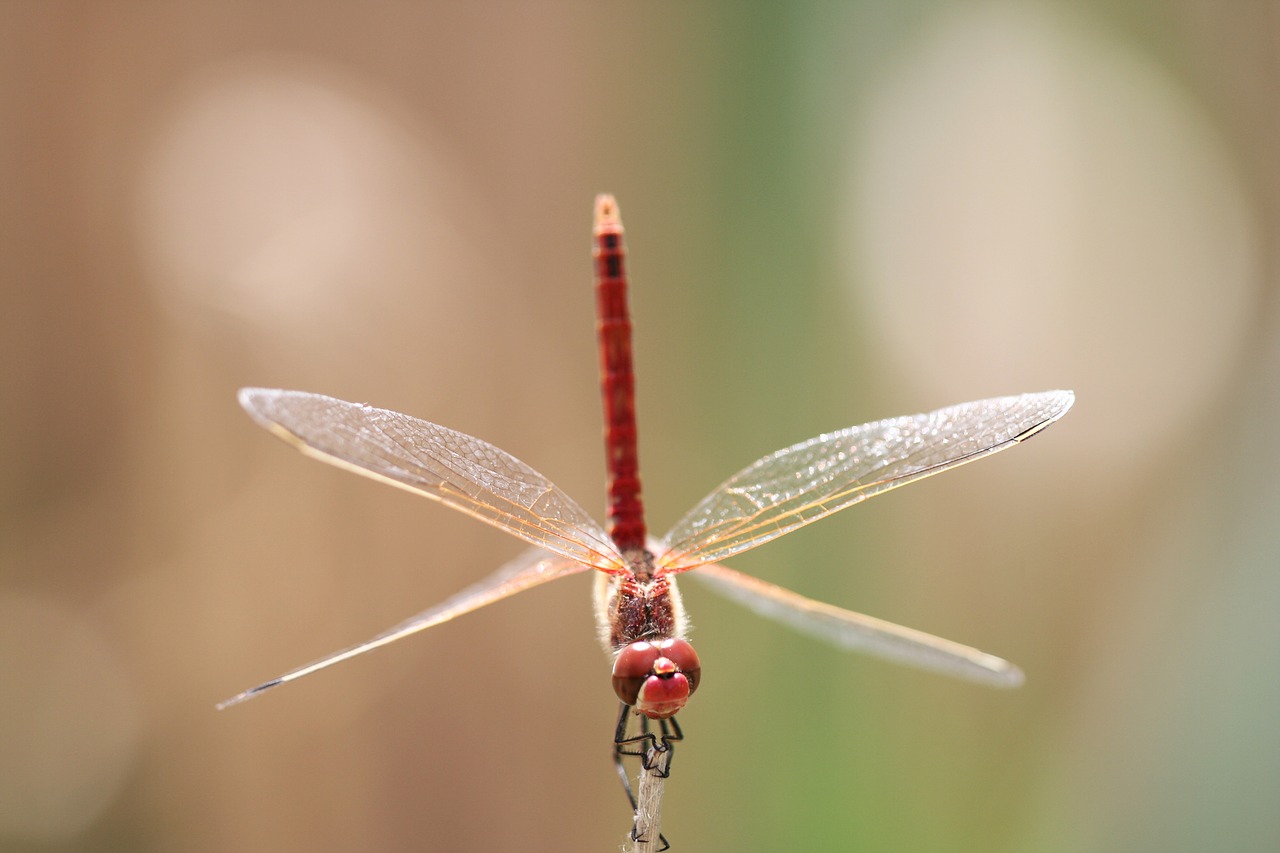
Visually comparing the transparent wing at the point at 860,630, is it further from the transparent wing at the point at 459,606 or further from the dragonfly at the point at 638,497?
the transparent wing at the point at 459,606

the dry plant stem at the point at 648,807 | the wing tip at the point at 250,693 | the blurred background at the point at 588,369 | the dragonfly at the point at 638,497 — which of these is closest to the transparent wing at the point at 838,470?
the dragonfly at the point at 638,497

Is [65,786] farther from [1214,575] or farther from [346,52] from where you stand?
[1214,575]

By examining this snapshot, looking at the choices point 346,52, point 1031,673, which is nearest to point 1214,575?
point 1031,673

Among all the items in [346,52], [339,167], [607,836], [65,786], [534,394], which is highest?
[346,52]

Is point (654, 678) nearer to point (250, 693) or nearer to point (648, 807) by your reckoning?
point (648, 807)

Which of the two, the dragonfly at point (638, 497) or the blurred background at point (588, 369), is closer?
the dragonfly at point (638, 497)

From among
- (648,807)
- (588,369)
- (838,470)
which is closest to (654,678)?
(648,807)
